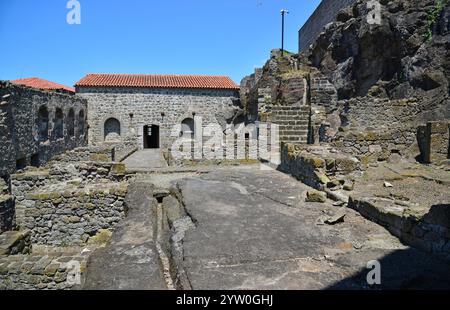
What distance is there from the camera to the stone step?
16.2 ft

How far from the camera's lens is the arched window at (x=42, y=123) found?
1848cm

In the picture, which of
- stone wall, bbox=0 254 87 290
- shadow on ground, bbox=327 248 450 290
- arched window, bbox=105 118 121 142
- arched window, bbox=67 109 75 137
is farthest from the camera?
arched window, bbox=105 118 121 142

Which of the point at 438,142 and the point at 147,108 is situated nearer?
the point at 438,142

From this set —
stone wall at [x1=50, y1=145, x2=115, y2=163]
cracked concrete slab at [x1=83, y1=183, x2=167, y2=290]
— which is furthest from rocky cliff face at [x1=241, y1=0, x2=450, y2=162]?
stone wall at [x1=50, y1=145, x2=115, y2=163]

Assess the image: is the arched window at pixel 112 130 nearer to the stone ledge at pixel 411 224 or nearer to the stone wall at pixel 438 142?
the stone wall at pixel 438 142

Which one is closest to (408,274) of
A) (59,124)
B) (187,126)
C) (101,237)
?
(101,237)

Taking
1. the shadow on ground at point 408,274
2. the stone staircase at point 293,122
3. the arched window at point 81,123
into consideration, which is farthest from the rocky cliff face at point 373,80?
the arched window at point 81,123

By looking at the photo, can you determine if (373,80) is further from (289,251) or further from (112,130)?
(112,130)

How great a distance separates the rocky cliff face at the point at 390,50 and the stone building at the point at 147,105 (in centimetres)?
844

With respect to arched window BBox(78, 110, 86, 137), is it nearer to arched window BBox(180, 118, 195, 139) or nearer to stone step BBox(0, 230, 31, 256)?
arched window BBox(180, 118, 195, 139)

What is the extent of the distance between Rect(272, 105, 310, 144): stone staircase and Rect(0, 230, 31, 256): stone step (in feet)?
32.4

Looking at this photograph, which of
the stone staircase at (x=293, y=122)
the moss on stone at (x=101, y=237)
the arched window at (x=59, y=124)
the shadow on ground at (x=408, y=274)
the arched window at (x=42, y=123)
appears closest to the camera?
the shadow on ground at (x=408, y=274)

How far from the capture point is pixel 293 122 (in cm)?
1376

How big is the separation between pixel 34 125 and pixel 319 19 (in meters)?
24.1
